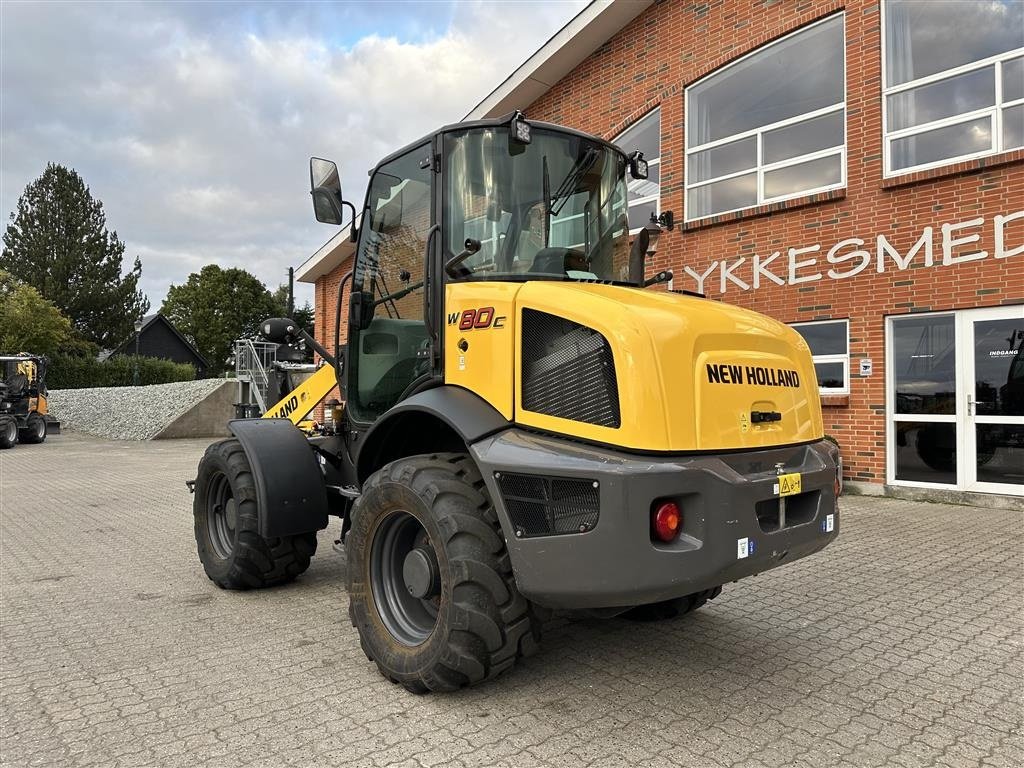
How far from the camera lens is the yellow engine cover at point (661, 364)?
2.63m

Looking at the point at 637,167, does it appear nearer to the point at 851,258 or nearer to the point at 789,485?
the point at 789,485

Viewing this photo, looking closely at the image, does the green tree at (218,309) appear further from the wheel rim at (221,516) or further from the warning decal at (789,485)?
the warning decal at (789,485)

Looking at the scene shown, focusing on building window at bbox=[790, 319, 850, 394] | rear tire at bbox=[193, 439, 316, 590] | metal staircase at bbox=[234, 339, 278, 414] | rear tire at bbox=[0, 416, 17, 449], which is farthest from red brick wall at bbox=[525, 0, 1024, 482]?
rear tire at bbox=[0, 416, 17, 449]

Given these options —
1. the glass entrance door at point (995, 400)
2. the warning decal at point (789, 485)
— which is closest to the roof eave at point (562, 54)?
the glass entrance door at point (995, 400)

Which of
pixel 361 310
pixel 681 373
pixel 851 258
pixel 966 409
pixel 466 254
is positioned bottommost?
pixel 966 409

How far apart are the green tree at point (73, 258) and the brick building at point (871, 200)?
1704 inches

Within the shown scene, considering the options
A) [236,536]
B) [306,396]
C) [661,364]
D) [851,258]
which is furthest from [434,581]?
[851,258]

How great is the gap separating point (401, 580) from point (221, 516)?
7.32ft

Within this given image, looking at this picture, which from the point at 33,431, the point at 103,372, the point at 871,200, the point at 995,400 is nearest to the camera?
the point at 995,400

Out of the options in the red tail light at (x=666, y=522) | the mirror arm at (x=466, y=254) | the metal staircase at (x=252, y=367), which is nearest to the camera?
the red tail light at (x=666, y=522)

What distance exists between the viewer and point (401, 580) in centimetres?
350

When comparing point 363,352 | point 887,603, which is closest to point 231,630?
point 363,352

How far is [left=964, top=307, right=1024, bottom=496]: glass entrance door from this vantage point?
8000 millimetres

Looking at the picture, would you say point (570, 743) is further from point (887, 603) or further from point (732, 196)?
point (732, 196)
